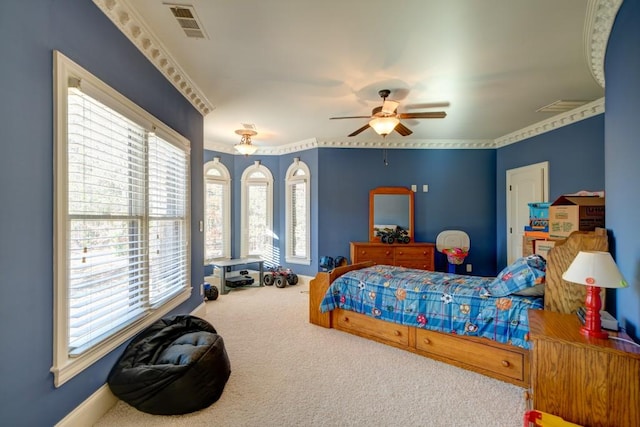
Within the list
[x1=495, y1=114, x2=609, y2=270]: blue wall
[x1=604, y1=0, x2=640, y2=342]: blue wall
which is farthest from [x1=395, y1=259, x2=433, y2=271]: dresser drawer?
[x1=604, y1=0, x2=640, y2=342]: blue wall

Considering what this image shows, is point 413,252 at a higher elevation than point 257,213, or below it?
below

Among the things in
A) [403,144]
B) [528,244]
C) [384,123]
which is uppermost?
[403,144]

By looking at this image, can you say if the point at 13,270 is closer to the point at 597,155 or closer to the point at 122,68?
the point at 122,68

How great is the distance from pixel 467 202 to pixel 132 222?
548 centimetres

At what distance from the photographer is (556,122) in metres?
4.38

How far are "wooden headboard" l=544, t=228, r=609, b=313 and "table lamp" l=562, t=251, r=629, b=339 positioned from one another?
1.73 feet

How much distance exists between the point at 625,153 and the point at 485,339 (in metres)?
1.59

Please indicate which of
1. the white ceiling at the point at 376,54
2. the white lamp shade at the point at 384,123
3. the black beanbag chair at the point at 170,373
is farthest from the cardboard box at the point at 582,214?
the black beanbag chair at the point at 170,373

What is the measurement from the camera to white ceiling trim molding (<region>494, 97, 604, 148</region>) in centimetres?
383

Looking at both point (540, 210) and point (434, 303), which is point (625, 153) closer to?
point (434, 303)

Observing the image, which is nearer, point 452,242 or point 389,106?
point 389,106

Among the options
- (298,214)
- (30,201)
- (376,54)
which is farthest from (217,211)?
(30,201)

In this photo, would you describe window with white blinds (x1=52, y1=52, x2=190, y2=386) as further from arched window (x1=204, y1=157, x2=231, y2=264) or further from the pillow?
arched window (x1=204, y1=157, x2=231, y2=264)

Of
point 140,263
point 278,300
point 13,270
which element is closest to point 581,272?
point 13,270
